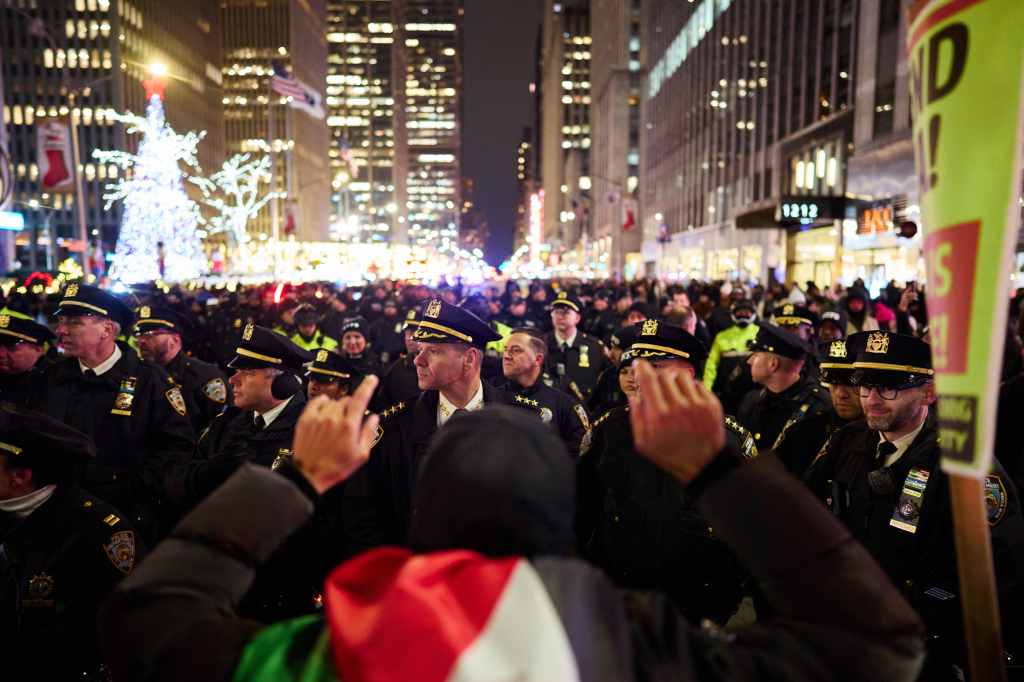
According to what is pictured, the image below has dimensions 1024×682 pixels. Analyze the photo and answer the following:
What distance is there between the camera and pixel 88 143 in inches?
3499

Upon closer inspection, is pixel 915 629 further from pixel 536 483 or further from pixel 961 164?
pixel 961 164

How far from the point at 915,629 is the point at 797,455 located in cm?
368

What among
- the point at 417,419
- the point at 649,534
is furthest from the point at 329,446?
the point at 417,419

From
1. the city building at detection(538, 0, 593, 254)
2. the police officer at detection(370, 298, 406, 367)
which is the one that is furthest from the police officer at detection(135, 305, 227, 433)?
the city building at detection(538, 0, 593, 254)

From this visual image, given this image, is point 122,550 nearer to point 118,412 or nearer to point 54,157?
point 118,412

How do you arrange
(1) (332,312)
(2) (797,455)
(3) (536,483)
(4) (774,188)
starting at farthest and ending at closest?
(4) (774,188) → (1) (332,312) → (2) (797,455) → (3) (536,483)

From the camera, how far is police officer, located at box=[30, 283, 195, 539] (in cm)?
500

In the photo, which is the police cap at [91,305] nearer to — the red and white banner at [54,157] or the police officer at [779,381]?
the police officer at [779,381]

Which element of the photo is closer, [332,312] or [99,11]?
[332,312]

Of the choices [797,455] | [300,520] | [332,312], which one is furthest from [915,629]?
[332,312]

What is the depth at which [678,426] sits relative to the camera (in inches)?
63.8

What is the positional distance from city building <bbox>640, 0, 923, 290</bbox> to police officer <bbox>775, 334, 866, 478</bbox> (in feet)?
29.2

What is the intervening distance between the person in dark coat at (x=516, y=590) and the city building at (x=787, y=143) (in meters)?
12.3

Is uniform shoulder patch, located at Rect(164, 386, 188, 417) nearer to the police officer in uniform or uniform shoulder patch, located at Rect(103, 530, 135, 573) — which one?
uniform shoulder patch, located at Rect(103, 530, 135, 573)
